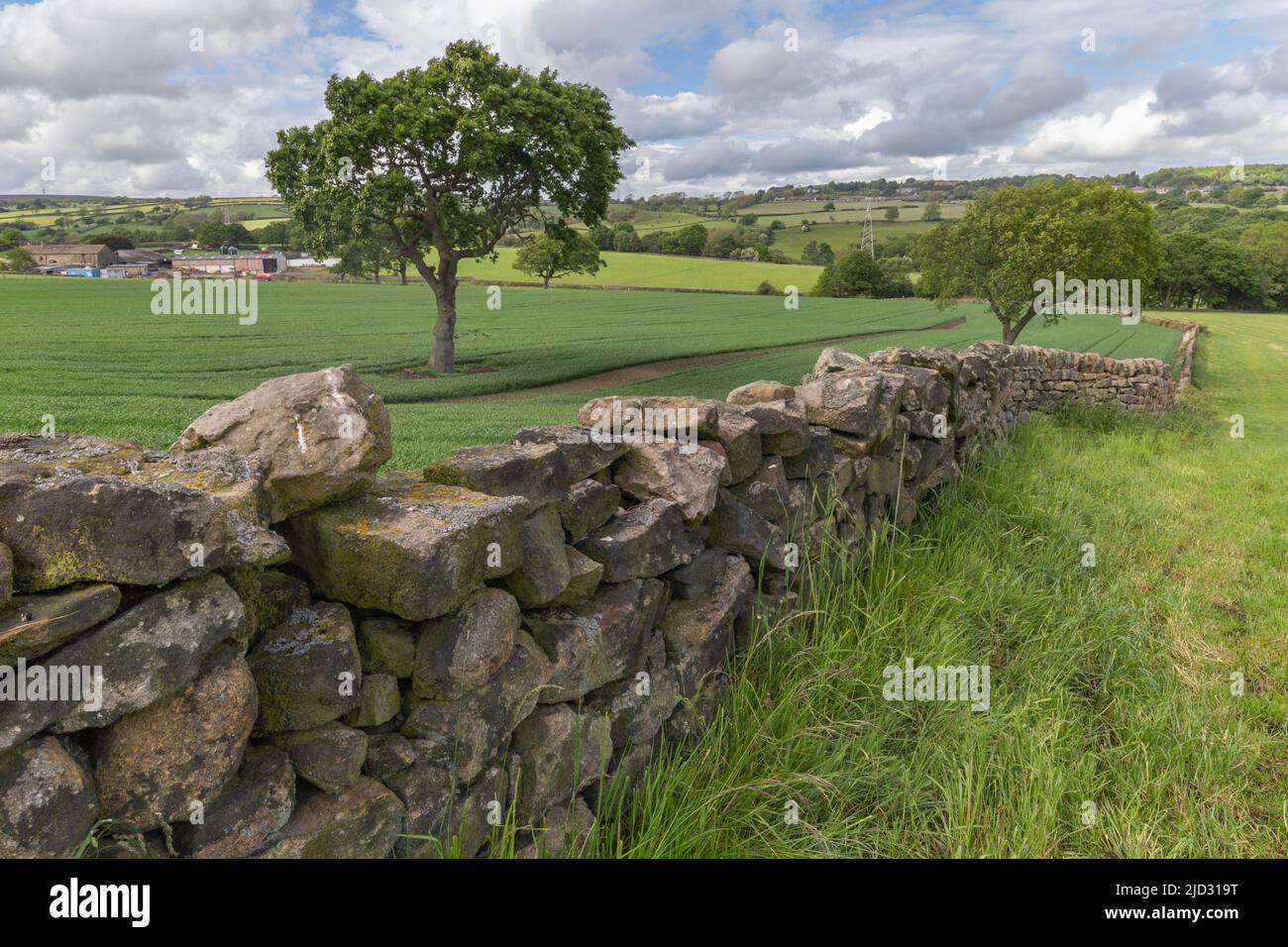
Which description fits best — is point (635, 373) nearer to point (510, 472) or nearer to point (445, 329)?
point (445, 329)

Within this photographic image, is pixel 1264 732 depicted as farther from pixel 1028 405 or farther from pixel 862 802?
pixel 1028 405

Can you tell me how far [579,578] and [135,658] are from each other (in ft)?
5.56

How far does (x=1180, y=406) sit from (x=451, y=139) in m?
21.0

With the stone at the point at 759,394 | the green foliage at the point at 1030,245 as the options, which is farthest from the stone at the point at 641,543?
the green foliage at the point at 1030,245

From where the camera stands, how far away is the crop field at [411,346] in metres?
14.9

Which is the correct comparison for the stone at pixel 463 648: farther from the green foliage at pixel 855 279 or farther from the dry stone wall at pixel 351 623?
the green foliage at pixel 855 279

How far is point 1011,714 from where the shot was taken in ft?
14.4

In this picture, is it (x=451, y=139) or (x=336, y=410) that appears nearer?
(x=336, y=410)

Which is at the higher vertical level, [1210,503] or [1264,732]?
[1210,503]

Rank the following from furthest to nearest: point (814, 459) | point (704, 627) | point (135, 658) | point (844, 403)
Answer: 1. point (844, 403)
2. point (814, 459)
3. point (704, 627)
4. point (135, 658)

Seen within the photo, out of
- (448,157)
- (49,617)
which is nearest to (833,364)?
(49,617)

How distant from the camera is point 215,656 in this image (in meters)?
2.36

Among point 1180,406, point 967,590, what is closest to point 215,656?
point 967,590

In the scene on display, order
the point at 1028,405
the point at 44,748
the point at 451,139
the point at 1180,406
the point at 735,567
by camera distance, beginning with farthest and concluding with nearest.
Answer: the point at 451,139, the point at 1180,406, the point at 1028,405, the point at 735,567, the point at 44,748
